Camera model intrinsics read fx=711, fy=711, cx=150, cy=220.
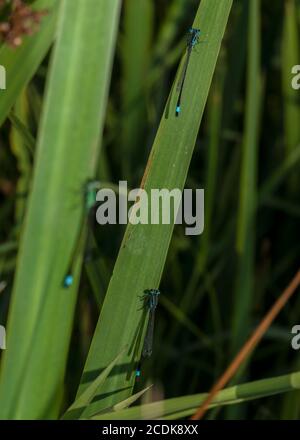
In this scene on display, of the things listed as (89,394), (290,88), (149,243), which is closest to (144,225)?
(149,243)

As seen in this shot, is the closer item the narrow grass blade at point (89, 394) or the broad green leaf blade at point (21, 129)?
the narrow grass blade at point (89, 394)

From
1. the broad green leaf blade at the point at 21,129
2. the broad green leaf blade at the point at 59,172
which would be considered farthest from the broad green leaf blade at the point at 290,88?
the broad green leaf blade at the point at 59,172

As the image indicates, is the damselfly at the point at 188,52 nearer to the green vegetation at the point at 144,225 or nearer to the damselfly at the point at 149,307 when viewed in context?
the green vegetation at the point at 144,225

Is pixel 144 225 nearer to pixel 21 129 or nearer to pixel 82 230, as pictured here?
pixel 82 230

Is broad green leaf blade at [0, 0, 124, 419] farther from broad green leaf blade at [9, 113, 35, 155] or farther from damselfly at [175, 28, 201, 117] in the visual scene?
broad green leaf blade at [9, 113, 35, 155]

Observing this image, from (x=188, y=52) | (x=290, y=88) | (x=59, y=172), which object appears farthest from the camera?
(x=290, y=88)
